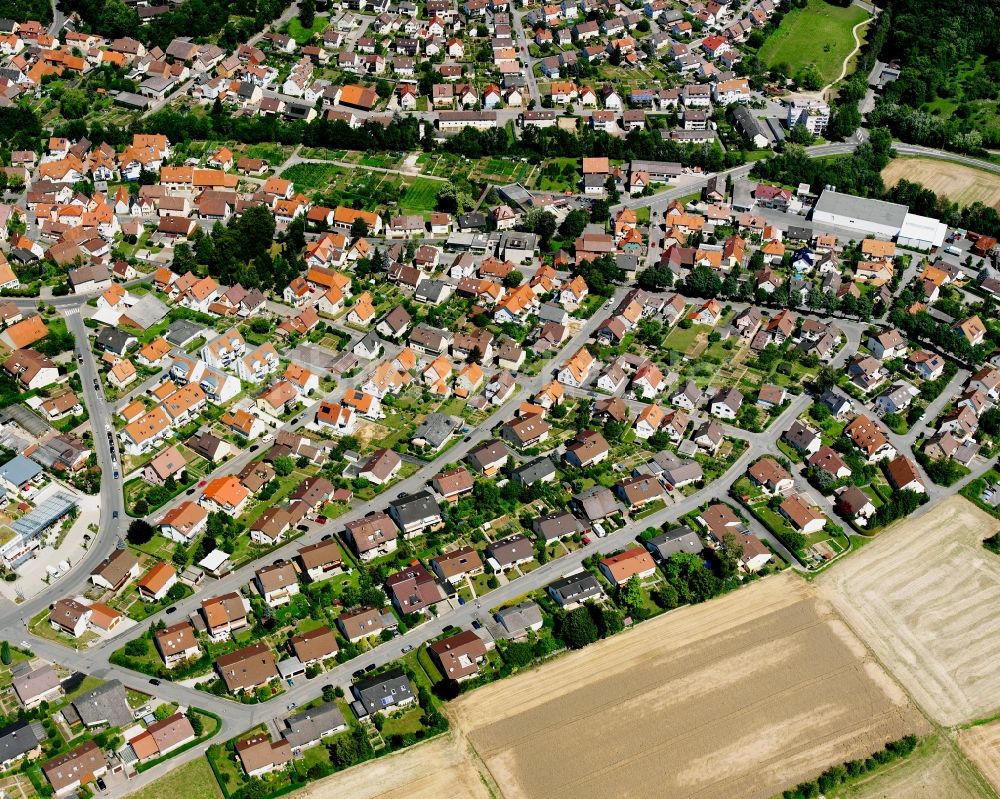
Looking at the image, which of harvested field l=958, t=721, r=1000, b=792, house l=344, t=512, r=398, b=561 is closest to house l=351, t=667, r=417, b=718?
house l=344, t=512, r=398, b=561

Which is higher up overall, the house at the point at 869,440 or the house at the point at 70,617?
the house at the point at 869,440

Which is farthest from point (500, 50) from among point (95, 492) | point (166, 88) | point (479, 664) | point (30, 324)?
point (479, 664)

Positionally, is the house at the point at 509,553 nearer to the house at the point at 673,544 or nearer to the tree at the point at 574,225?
the house at the point at 673,544

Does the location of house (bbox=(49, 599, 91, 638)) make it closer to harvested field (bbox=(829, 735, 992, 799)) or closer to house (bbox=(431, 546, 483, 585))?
house (bbox=(431, 546, 483, 585))

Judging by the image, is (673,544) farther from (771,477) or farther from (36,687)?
(36,687)

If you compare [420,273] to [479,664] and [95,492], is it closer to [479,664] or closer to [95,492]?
[95,492]

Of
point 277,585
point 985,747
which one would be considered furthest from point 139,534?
point 985,747

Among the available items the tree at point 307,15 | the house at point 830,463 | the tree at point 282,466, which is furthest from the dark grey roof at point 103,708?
the tree at point 307,15
